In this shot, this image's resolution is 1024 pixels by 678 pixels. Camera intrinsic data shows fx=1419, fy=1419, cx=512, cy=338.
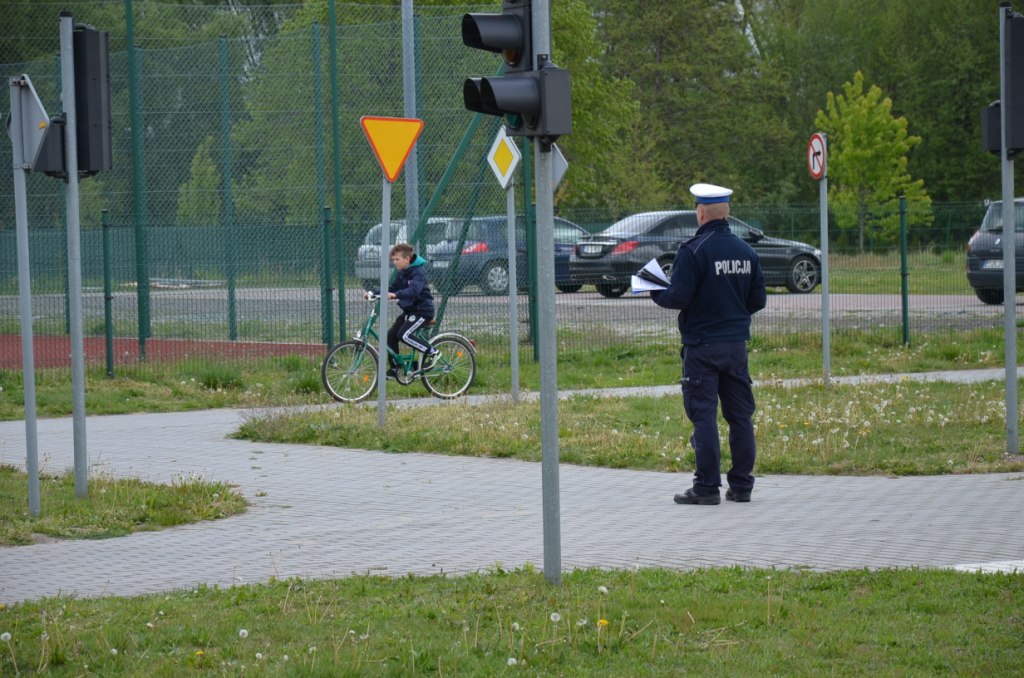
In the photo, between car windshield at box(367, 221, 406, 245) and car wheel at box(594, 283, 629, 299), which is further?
car wheel at box(594, 283, 629, 299)

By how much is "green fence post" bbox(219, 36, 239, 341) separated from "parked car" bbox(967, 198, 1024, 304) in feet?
34.8

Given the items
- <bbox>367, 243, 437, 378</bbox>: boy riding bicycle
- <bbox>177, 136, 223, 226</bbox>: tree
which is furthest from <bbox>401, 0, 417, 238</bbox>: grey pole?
<bbox>367, 243, 437, 378</bbox>: boy riding bicycle

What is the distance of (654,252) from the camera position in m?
22.1

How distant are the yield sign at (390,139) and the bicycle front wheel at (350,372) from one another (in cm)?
273

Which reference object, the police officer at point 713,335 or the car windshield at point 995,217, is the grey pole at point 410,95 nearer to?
the car windshield at point 995,217

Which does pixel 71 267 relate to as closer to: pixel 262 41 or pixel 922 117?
pixel 262 41

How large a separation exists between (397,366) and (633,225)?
7130 millimetres

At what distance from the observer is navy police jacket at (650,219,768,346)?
8.81 metres

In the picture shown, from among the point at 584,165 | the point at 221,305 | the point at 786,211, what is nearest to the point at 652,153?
the point at 584,165

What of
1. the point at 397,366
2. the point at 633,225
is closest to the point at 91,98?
the point at 397,366

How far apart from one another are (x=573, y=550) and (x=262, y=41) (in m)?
12.6

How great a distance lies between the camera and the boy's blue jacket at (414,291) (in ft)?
48.2

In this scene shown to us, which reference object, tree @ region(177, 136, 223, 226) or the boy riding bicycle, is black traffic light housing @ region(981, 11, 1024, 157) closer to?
the boy riding bicycle

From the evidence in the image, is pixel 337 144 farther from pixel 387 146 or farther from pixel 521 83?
pixel 521 83
